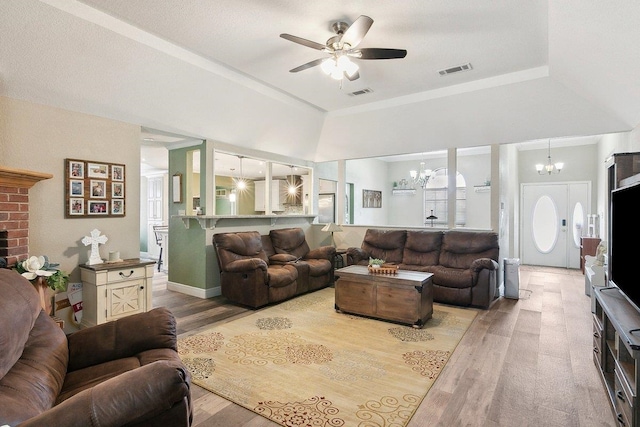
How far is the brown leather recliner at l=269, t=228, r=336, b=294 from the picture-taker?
5.28 m

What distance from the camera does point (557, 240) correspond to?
7.99 meters

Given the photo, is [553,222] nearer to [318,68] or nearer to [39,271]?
[318,68]

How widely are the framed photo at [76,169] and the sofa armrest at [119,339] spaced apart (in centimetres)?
223

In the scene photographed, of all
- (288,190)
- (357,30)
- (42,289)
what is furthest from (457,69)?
(288,190)

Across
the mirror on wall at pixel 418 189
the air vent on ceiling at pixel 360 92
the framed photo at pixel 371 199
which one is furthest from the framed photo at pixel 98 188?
the framed photo at pixel 371 199

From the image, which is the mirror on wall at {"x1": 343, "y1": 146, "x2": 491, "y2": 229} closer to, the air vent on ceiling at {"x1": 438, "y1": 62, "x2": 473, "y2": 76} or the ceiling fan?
the air vent on ceiling at {"x1": 438, "y1": 62, "x2": 473, "y2": 76}

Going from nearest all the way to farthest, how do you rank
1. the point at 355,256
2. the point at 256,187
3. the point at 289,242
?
1. the point at 355,256
2. the point at 289,242
3. the point at 256,187

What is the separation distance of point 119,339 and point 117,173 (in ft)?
8.52

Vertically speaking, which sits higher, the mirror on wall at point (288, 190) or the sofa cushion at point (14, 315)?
the mirror on wall at point (288, 190)

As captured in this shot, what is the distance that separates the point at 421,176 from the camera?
30.1ft

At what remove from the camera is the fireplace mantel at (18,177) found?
2.72 m

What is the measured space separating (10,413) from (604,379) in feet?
11.8

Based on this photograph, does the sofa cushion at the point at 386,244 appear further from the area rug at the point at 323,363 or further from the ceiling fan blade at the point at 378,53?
the ceiling fan blade at the point at 378,53

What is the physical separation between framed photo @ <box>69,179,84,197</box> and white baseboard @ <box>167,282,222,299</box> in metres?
2.21
